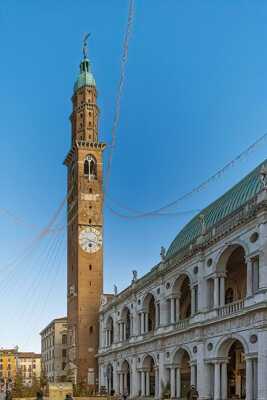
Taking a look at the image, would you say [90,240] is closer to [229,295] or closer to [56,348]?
[229,295]

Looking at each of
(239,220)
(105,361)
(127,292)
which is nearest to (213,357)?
(239,220)

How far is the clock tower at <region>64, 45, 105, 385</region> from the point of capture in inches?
2938

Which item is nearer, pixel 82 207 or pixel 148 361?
pixel 148 361

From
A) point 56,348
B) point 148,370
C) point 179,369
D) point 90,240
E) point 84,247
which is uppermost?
point 90,240

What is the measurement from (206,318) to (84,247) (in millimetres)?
34229

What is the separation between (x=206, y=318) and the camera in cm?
4241

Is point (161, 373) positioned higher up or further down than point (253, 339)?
further down

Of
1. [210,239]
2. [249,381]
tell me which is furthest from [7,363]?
[249,381]

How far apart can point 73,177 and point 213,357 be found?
1647 inches

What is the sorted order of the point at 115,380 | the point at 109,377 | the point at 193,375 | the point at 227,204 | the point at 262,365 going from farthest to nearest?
the point at 109,377
the point at 115,380
the point at 227,204
the point at 193,375
the point at 262,365

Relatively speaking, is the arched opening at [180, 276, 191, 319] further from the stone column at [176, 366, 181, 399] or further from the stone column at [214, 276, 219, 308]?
the stone column at [214, 276, 219, 308]

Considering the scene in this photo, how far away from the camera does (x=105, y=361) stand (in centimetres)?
7106

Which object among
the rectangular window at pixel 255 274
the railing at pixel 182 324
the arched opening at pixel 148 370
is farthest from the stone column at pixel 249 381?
the arched opening at pixel 148 370

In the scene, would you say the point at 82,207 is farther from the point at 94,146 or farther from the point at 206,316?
the point at 206,316
